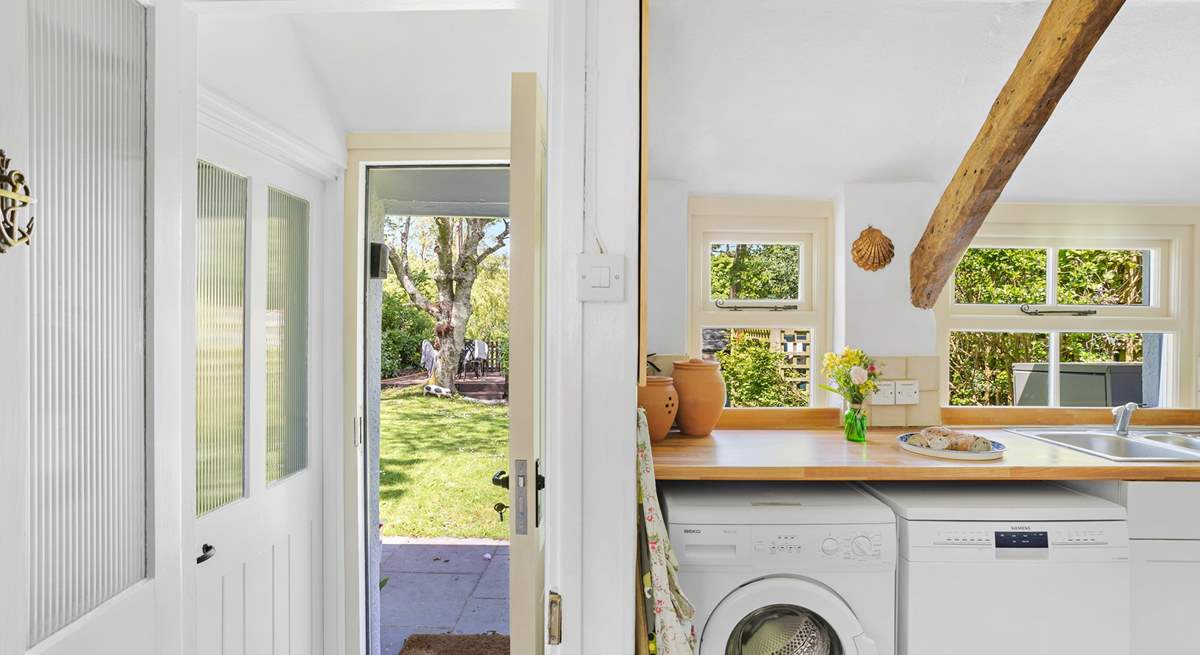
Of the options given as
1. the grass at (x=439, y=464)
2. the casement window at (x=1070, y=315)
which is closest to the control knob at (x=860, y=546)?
the casement window at (x=1070, y=315)

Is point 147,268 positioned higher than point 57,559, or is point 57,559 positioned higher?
point 147,268

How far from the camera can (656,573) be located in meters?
1.56

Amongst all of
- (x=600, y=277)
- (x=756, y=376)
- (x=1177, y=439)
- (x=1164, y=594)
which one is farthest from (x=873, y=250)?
(x=600, y=277)

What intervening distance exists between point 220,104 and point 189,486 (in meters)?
0.98

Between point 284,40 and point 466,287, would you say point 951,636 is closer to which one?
point 284,40

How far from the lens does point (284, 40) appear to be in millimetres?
2025

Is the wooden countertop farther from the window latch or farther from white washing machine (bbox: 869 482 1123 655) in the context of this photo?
the window latch

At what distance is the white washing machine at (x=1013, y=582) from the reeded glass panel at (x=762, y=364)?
3.55 feet

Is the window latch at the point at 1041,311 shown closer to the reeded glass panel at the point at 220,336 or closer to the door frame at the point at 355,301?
the door frame at the point at 355,301

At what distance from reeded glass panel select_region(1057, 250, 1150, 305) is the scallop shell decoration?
2.97 ft

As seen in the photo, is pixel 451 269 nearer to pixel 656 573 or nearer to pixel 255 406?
pixel 255 406

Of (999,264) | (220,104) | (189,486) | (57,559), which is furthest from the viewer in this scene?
(999,264)

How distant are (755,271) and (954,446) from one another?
1.14 metres

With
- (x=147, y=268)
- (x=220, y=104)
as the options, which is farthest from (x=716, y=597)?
(x=220, y=104)
